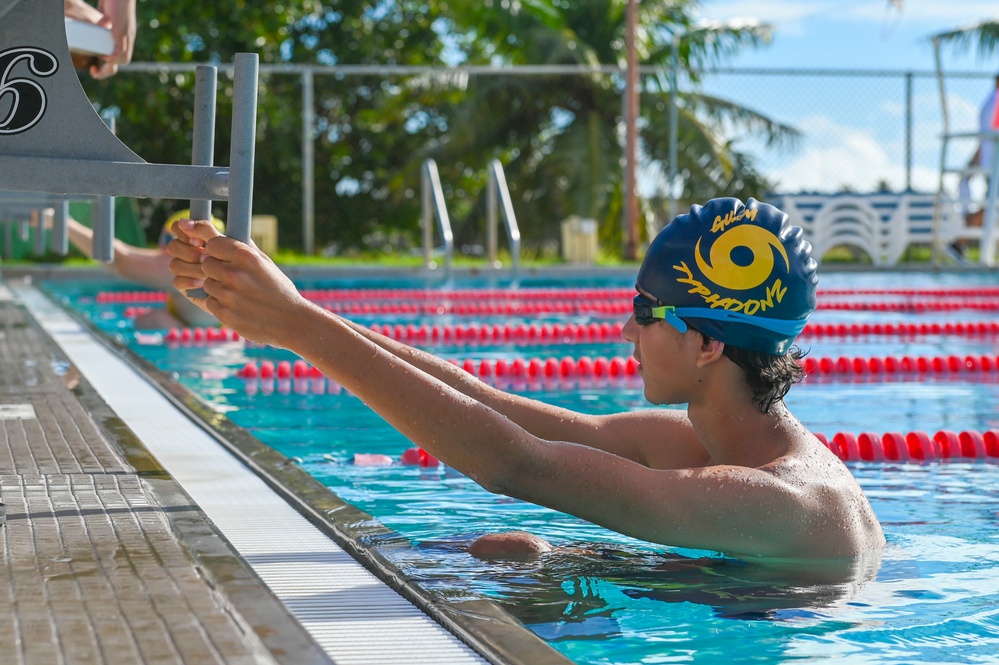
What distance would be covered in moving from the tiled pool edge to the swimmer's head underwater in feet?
2.52

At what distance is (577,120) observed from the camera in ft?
74.5

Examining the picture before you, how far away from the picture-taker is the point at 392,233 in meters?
24.3

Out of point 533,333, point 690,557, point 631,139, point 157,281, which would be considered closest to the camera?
point 690,557

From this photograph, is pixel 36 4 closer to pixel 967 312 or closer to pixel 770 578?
pixel 770 578

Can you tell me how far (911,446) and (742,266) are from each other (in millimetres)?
2315

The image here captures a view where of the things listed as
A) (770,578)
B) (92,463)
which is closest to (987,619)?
(770,578)

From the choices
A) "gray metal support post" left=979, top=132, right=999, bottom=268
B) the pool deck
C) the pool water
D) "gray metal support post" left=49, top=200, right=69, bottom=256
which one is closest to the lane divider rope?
"gray metal support post" left=49, top=200, right=69, bottom=256

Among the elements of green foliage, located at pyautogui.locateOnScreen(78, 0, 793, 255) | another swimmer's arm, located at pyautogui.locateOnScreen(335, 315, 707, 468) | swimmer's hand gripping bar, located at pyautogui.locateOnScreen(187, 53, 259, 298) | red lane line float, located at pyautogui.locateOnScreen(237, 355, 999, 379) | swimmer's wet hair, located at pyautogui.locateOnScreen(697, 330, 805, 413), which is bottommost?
red lane line float, located at pyautogui.locateOnScreen(237, 355, 999, 379)

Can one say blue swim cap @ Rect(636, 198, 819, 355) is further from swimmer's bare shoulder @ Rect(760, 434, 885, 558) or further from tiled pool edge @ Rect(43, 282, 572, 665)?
tiled pool edge @ Rect(43, 282, 572, 665)

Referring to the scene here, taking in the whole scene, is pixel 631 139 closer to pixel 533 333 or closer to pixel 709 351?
pixel 533 333

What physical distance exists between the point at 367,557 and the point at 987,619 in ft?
4.11

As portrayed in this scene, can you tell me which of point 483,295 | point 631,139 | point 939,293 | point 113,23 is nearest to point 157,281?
point 483,295

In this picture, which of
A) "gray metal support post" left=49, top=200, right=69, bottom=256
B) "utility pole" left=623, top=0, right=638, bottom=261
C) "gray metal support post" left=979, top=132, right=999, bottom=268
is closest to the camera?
"gray metal support post" left=49, top=200, right=69, bottom=256

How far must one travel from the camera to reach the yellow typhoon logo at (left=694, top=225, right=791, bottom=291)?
2.67 m
